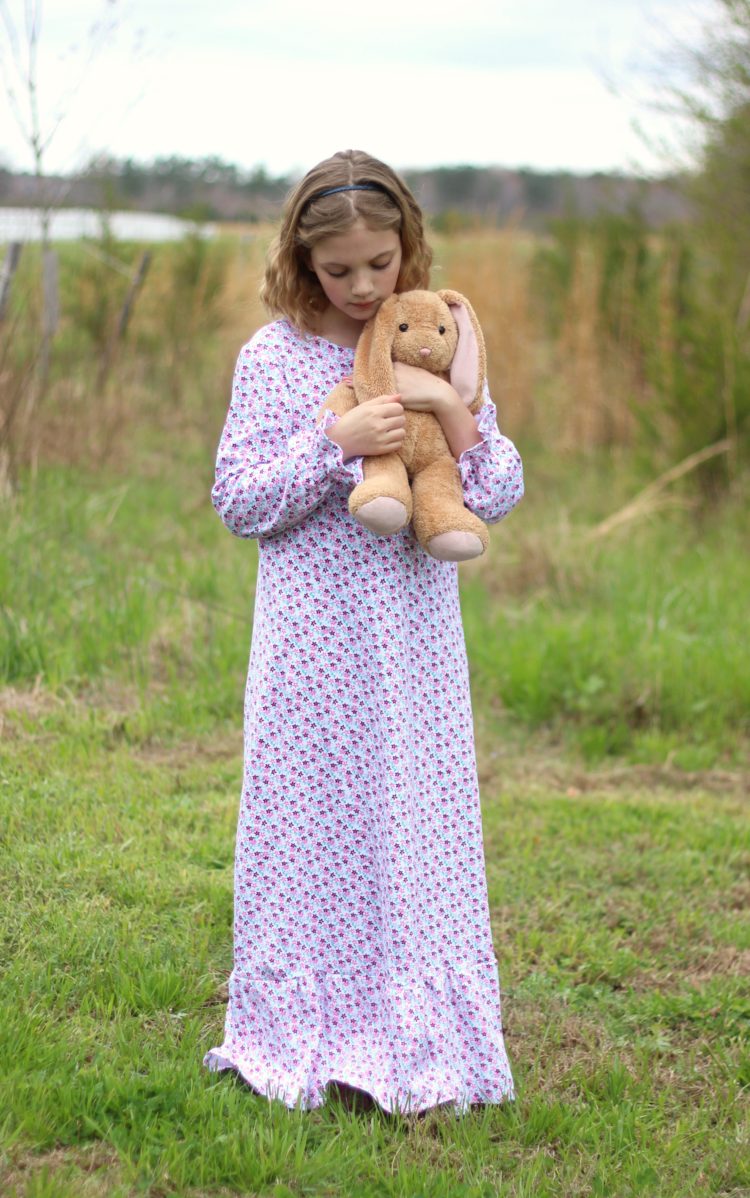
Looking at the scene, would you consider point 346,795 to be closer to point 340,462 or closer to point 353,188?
point 340,462

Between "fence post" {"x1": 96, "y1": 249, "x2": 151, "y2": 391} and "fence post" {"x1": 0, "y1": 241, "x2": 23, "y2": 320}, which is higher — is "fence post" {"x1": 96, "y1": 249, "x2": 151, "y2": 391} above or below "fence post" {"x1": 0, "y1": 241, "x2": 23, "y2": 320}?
below

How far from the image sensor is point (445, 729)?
263 cm

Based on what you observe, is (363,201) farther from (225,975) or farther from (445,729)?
(225,975)

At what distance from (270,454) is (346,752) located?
59 cm

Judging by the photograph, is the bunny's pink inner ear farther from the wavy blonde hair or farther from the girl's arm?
the wavy blonde hair

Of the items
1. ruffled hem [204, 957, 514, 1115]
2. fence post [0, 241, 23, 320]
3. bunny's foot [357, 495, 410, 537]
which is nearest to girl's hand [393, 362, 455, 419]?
bunny's foot [357, 495, 410, 537]

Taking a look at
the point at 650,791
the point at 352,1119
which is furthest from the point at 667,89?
the point at 352,1119

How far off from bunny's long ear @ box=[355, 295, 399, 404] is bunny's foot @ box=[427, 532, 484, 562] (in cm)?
29

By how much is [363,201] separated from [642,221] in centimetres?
1088

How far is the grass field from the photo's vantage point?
2.47m

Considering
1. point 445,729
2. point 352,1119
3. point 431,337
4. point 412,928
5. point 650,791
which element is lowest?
point 650,791

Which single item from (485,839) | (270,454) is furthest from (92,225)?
(270,454)

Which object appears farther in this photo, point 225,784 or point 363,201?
point 225,784

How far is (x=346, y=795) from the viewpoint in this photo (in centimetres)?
258
